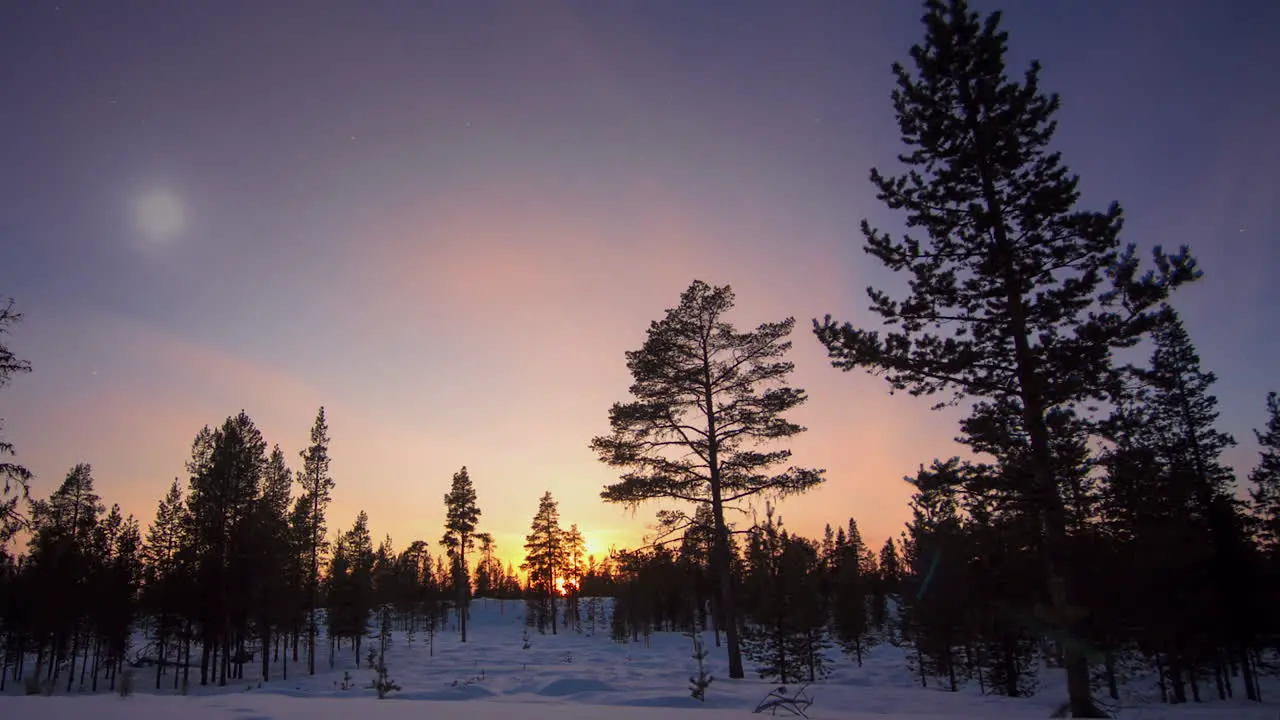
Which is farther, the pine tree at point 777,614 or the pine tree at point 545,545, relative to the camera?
the pine tree at point 545,545

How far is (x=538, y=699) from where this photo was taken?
15.3m

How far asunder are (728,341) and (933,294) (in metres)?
8.48

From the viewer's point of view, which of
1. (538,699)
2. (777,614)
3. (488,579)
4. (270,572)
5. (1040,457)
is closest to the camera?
(1040,457)

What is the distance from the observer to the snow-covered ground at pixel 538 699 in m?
5.54

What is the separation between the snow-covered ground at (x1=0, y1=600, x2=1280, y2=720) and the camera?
5.54 meters

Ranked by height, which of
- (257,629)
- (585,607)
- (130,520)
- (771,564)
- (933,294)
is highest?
(933,294)

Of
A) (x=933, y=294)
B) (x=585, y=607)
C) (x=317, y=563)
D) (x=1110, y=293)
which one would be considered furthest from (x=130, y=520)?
(x=585, y=607)

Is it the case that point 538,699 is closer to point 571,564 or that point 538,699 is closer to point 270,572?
point 270,572

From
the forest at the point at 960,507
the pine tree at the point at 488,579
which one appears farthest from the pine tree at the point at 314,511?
the pine tree at the point at 488,579

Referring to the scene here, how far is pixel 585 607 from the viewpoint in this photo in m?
114

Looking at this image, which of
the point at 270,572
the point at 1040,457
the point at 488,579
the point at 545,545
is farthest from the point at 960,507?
the point at 488,579

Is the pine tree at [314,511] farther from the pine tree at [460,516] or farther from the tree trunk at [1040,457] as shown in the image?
the tree trunk at [1040,457]

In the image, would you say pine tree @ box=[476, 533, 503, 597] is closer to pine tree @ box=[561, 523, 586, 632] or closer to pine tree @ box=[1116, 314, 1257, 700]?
pine tree @ box=[561, 523, 586, 632]

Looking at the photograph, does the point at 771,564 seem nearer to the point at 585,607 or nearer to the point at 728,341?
the point at 728,341
